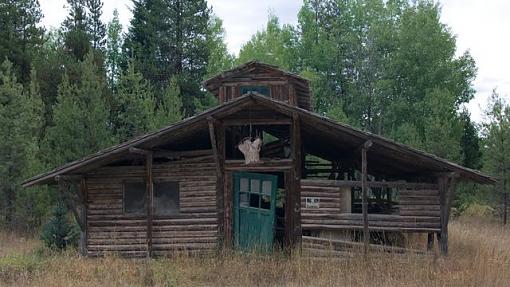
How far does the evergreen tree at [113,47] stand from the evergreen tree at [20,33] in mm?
12515

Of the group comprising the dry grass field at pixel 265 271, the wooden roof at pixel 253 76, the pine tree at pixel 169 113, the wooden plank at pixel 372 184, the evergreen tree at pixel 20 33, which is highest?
the evergreen tree at pixel 20 33

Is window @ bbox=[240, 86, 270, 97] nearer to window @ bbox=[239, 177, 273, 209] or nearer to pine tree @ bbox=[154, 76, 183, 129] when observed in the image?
pine tree @ bbox=[154, 76, 183, 129]

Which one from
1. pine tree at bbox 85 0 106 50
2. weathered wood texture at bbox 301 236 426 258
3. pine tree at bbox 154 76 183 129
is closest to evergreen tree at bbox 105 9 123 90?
pine tree at bbox 85 0 106 50

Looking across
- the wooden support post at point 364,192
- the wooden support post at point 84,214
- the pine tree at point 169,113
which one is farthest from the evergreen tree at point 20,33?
the wooden support post at point 364,192

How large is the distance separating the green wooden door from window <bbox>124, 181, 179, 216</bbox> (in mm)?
1725

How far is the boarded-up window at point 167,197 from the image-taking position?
51.0 feet

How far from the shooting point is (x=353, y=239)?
14.8 metres

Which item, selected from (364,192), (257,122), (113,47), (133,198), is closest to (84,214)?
(133,198)

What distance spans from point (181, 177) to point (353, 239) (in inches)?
189

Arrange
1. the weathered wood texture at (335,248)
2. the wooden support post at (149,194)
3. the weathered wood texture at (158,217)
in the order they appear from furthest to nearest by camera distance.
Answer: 1. the weathered wood texture at (158,217)
2. the wooden support post at (149,194)
3. the weathered wood texture at (335,248)

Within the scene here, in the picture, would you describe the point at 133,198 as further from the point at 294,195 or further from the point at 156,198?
the point at 294,195

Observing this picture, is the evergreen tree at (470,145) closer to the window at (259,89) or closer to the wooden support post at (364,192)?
the window at (259,89)

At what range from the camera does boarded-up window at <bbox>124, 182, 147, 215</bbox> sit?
617 inches

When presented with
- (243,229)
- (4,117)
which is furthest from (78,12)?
(243,229)
